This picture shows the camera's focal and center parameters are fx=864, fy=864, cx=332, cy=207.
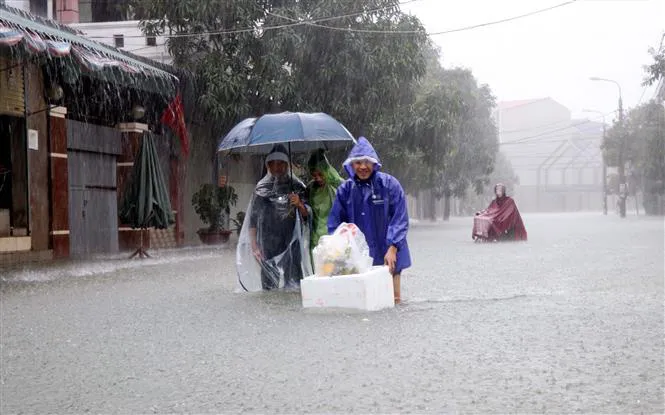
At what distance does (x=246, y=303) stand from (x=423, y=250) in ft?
33.9

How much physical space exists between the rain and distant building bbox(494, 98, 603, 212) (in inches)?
2565

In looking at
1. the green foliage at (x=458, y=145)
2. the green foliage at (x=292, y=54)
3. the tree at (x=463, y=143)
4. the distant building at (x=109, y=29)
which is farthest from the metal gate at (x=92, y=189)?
the tree at (x=463, y=143)

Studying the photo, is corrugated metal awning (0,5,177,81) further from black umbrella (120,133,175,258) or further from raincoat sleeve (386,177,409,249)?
raincoat sleeve (386,177,409,249)

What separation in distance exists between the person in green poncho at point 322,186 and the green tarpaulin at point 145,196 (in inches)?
270

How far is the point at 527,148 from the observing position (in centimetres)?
9619

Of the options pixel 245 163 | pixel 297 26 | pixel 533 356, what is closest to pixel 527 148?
pixel 245 163

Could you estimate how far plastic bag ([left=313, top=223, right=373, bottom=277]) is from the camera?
318 inches

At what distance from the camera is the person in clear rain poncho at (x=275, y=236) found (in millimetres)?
9875

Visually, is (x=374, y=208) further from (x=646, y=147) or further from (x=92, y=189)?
(x=646, y=147)

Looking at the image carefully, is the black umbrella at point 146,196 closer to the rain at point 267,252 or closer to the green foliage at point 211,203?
the rain at point 267,252

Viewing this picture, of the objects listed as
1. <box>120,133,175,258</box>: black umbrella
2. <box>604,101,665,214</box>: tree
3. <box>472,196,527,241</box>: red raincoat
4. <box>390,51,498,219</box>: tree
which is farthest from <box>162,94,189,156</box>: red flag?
<box>604,101,665,214</box>: tree

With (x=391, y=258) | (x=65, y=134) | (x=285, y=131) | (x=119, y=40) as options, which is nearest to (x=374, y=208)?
(x=391, y=258)

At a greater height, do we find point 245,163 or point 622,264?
point 245,163

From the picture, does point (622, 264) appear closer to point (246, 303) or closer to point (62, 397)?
point (246, 303)
